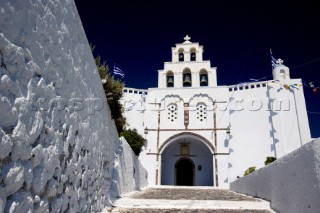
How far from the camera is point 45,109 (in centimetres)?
201

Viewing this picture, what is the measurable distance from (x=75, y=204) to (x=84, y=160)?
58cm

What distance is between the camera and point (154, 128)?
58.8 feet

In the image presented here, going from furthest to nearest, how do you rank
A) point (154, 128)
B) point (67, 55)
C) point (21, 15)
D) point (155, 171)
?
point (154, 128) < point (155, 171) < point (67, 55) < point (21, 15)

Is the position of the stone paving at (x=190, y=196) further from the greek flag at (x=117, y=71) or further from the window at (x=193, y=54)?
the window at (x=193, y=54)

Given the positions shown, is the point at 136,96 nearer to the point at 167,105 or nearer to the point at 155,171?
the point at 167,105

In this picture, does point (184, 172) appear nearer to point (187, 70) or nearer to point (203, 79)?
point (203, 79)

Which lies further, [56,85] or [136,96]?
A: [136,96]

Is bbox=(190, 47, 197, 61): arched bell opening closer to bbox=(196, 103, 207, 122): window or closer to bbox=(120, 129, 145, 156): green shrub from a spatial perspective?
bbox=(196, 103, 207, 122): window

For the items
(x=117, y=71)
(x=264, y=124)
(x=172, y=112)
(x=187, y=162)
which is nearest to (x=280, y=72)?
(x=264, y=124)

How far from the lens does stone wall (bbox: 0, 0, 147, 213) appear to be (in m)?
1.50

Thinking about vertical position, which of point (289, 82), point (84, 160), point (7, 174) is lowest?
point (7, 174)

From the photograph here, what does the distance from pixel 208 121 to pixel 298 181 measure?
15096 mm

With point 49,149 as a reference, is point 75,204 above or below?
below

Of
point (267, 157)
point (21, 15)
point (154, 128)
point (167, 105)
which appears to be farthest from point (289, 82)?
point (21, 15)
